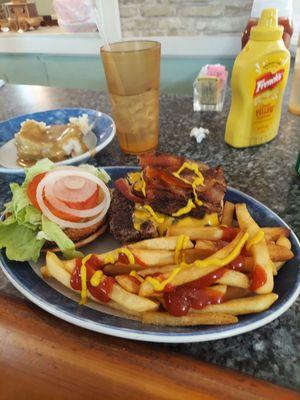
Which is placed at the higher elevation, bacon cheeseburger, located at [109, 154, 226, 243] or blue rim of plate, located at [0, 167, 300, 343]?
bacon cheeseburger, located at [109, 154, 226, 243]

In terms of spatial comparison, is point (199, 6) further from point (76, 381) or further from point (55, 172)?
point (76, 381)

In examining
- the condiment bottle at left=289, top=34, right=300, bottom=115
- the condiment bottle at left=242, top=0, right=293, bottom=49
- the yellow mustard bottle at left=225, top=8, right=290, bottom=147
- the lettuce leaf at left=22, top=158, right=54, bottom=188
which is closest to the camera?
the lettuce leaf at left=22, top=158, right=54, bottom=188

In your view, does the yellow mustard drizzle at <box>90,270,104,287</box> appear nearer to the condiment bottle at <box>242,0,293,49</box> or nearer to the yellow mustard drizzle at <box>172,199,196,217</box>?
the yellow mustard drizzle at <box>172,199,196,217</box>

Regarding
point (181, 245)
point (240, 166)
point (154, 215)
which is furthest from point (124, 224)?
point (240, 166)

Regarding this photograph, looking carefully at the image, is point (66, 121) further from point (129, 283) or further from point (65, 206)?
point (129, 283)

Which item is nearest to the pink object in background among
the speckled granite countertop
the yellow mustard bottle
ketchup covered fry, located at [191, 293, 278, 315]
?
the speckled granite countertop

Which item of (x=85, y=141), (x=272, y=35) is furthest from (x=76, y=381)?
(x=272, y=35)

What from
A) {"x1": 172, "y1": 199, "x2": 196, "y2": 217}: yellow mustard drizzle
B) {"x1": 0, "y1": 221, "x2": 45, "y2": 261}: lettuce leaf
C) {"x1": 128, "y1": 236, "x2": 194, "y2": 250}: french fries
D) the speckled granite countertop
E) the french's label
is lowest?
the speckled granite countertop
